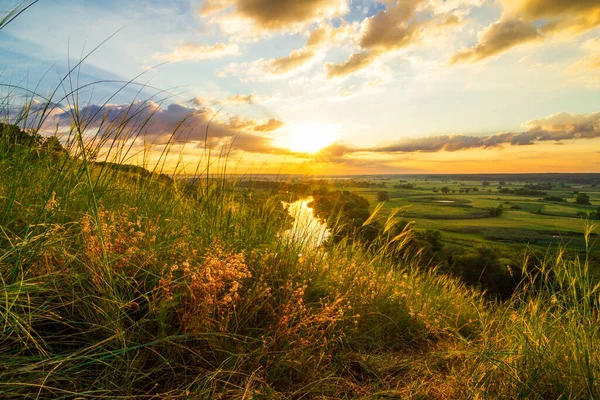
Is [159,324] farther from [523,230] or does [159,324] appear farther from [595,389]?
[523,230]

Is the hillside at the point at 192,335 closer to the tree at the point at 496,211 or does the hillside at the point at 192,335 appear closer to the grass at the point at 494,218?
the grass at the point at 494,218

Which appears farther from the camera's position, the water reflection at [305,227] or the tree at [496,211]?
the tree at [496,211]

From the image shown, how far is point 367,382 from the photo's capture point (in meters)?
2.47

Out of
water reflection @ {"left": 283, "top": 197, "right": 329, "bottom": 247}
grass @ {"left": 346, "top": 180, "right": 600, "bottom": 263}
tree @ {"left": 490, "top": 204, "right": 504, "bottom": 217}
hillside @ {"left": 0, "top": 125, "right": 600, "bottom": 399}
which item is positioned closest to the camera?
hillside @ {"left": 0, "top": 125, "right": 600, "bottom": 399}

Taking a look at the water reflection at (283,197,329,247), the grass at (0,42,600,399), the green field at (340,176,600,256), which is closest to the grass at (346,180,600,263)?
the green field at (340,176,600,256)

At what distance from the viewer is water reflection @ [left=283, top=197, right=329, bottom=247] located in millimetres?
4129

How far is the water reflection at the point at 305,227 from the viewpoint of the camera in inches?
163

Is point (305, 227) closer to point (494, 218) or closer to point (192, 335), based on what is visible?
point (192, 335)

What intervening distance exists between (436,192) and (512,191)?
19768mm

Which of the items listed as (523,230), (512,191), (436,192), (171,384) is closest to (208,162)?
(171,384)

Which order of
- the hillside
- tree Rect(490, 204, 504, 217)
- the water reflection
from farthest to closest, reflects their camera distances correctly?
tree Rect(490, 204, 504, 217) < the water reflection < the hillside

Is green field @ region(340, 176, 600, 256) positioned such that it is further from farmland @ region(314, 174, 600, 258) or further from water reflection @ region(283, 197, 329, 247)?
water reflection @ region(283, 197, 329, 247)

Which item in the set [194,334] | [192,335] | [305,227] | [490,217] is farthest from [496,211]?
[194,334]

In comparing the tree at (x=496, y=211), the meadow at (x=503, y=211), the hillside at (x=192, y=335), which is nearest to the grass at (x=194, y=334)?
the hillside at (x=192, y=335)
